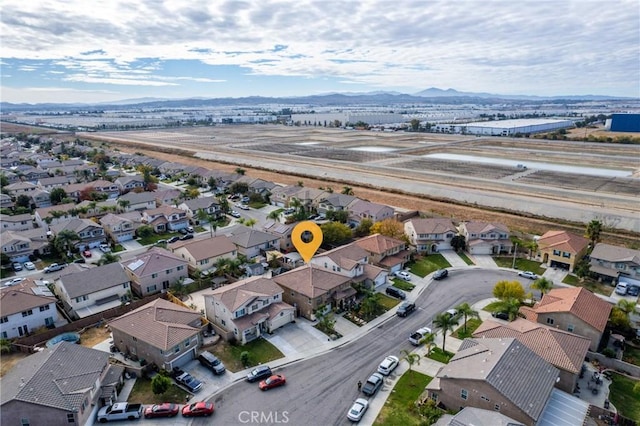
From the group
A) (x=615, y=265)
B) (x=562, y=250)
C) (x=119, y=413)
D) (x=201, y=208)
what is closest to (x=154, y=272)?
(x=119, y=413)

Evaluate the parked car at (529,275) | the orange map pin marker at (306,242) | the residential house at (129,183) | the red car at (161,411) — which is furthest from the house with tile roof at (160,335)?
the residential house at (129,183)

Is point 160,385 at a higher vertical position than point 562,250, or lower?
lower

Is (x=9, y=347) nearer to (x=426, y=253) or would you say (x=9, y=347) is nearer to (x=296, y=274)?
(x=296, y=274)

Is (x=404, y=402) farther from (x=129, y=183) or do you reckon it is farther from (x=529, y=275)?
(x=129, y=183)

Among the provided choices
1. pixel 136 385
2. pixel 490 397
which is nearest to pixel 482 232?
pixel 490 397

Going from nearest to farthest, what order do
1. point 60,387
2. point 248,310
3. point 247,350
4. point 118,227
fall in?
point 60,387
point 247,350
point 248,310
point 118,227

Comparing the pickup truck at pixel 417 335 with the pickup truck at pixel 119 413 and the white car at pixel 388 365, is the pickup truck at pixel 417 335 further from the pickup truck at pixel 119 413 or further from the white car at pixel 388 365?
the pickup truck at pixel 119 413
